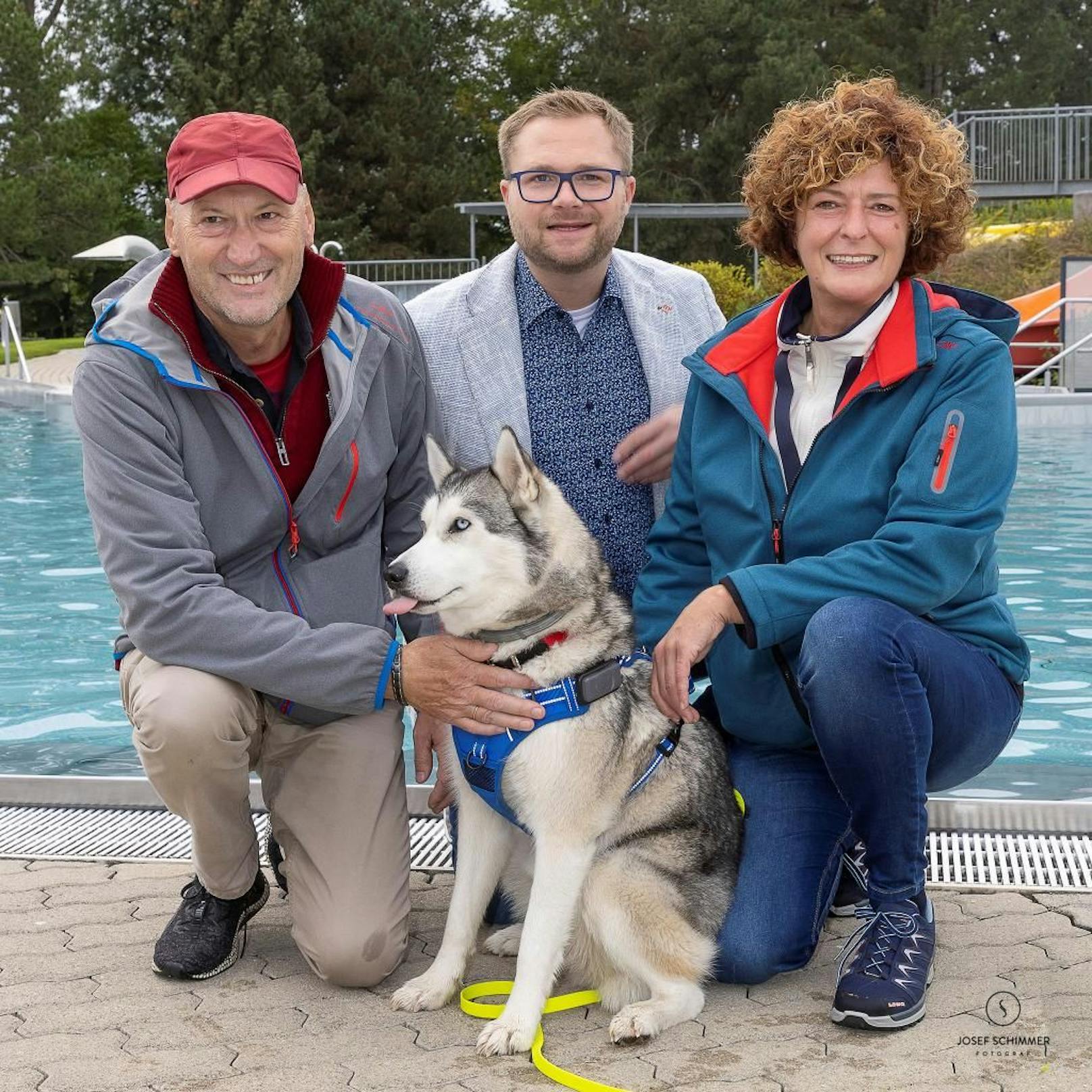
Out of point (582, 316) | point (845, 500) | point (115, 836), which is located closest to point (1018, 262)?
point (582, 316)

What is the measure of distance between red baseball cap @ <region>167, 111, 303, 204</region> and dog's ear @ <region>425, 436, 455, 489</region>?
0.72 m

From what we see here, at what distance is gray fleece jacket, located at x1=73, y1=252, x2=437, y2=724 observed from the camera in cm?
304

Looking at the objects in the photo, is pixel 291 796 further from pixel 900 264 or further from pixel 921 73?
pixel 921 73

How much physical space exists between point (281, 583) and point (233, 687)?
30 centimetres

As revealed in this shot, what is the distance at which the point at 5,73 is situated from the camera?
29984 mm

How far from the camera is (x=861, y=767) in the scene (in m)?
2.86

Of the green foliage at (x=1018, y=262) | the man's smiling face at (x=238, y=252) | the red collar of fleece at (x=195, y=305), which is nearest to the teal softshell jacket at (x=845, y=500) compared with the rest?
the red collar of fleece at (x=195, y=305)

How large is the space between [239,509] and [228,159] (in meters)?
0.84

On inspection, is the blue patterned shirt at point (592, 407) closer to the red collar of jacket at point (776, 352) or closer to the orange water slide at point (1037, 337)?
the red collar of jacket at point (776, 352)

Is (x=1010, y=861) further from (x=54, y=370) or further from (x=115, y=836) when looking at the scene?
(x=54, y=370)

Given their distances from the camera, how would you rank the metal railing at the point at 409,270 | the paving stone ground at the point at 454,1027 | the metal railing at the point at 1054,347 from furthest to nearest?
the metal railing at the point at 409,270 → the metal railing at the point at 1054,347 → the paving stone ground at the point at 454,1027

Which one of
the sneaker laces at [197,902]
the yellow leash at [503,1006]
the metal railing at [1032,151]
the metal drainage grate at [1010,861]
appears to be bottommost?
the metal drainage grate at [1010,861]

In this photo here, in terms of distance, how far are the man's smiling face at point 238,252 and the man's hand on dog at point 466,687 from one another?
0.91 meters

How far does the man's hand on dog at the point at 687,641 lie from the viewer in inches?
115
